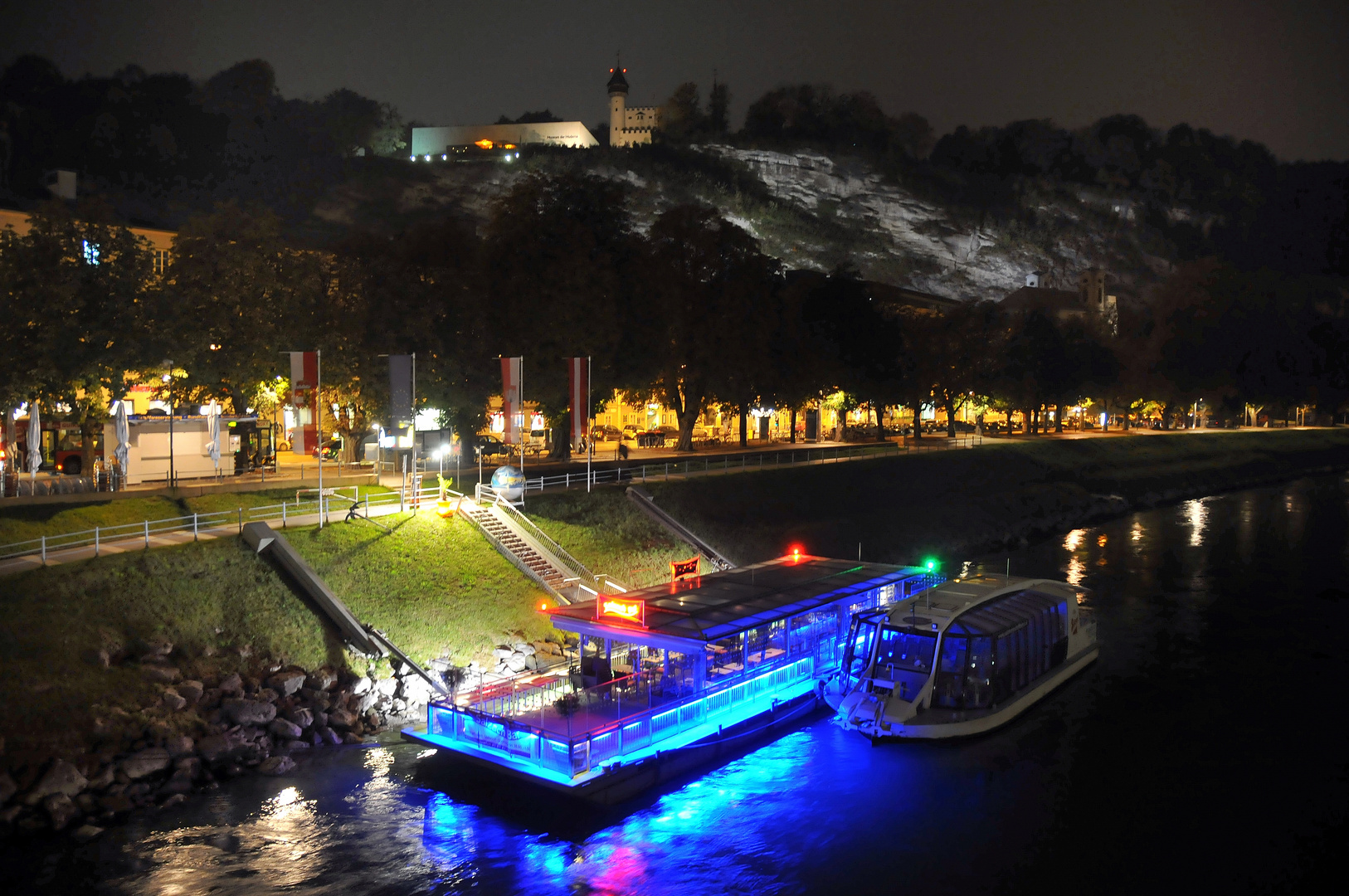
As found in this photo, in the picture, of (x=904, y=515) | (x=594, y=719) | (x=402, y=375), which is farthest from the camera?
(x=904, y=515)

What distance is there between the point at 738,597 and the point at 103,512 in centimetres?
2239

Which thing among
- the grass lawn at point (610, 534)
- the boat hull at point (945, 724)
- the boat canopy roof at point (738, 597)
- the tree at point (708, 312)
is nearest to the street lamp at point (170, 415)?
the grass lawn at point (610, 534)

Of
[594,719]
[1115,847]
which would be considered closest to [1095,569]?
[1115,847]

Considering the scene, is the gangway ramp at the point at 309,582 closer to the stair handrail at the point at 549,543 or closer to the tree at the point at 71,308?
the stair handrail at the point at 549,543

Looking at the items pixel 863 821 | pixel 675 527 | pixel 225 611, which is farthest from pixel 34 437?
pixel 863 821

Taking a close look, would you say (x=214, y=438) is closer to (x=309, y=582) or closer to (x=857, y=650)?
(x=309, y=582)

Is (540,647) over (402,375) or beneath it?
beneath

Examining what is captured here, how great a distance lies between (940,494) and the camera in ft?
211

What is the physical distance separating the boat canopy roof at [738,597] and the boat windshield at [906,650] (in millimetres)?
2494

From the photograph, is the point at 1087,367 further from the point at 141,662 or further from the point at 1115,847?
the point at 141,662

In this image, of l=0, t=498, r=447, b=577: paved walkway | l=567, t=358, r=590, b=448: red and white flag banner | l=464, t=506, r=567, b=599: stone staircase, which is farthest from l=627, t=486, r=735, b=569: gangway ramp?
l=0, t=498, r=447, b=577: paved walkway

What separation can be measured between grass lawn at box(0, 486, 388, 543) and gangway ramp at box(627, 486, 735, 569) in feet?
52.8

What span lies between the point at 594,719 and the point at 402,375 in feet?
66.2

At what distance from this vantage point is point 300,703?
24.9m
